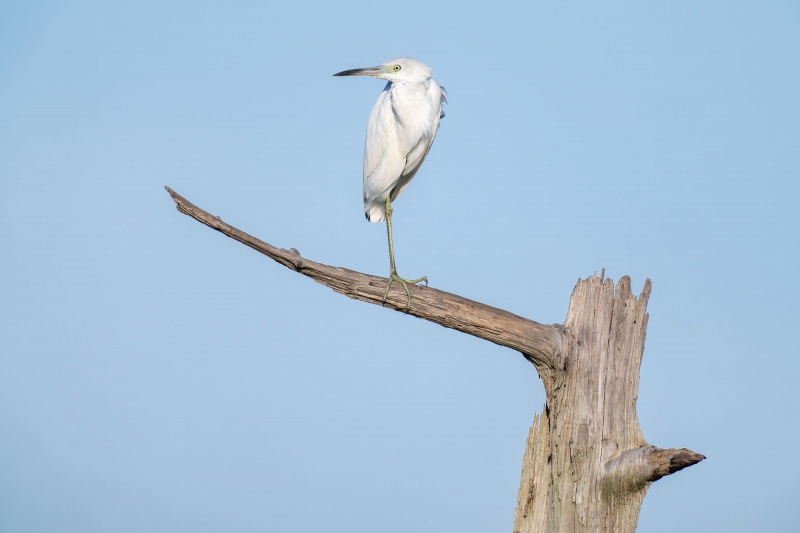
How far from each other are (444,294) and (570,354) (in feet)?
2.94

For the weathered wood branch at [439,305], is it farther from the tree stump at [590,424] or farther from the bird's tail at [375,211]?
the bird's tail at [375,211]

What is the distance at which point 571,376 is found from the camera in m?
5.25

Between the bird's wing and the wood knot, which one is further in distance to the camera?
the bird's wing

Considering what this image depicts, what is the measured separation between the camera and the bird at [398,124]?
6.41 meters

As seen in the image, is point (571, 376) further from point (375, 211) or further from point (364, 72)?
point (364, 72)

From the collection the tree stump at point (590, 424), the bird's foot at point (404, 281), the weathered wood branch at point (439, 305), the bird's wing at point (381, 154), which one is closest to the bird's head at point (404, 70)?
the bird's wing at point (381, 154)

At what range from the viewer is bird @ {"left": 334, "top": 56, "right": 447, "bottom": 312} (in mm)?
6414

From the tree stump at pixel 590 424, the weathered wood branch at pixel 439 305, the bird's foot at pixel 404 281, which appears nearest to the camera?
the tree stump at pixel 590 424

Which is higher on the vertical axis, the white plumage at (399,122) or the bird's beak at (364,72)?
the bird's beak at (364,72)

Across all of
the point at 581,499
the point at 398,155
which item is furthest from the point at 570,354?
the point at 398,155

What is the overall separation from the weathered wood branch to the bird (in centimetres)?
85

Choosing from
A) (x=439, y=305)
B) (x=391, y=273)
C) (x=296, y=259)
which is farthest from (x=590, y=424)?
(x=296, y=259)

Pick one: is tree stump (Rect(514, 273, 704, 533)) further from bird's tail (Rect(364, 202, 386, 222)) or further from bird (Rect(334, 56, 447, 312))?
bird's tail (Rect(364, 202, 386, 222))

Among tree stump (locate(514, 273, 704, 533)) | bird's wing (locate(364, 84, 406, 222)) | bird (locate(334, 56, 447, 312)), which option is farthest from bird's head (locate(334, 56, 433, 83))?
tree stump (locate(514, 273, 704, 533))
